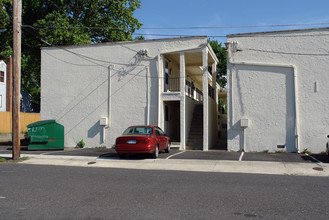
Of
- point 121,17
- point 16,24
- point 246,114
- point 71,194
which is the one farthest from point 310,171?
point 121,17

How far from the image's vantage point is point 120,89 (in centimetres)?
1870

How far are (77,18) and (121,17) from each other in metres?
4.10

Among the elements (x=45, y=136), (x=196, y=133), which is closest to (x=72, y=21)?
(x=45, y=136)

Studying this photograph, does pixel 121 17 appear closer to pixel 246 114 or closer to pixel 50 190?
pixel 246 114

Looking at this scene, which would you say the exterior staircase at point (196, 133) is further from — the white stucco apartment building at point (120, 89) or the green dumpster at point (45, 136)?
the green dumpster at point (45, 136)

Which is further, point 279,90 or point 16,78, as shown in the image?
point 279,90

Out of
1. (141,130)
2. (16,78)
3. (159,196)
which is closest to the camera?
(159,196)

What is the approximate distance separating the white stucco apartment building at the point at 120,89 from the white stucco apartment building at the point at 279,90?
1673 millimetres

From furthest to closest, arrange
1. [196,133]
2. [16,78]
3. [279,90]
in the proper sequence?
[196,133]
[279,90]
[16,78]

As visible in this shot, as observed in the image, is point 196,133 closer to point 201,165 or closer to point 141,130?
point 141,130

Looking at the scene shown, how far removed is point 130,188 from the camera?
7691 millimetres

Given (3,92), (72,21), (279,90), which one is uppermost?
(72,21)

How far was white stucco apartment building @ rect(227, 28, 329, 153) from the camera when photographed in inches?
620

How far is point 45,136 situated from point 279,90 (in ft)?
41.4
